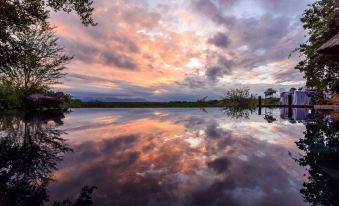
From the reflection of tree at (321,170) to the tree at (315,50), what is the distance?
47.4 feet

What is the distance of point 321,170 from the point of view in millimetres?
2979

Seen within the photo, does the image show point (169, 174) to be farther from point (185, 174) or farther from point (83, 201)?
point (83, 201)

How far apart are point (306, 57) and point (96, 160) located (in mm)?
19589

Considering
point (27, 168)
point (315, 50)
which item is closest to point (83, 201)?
point (27, 168)

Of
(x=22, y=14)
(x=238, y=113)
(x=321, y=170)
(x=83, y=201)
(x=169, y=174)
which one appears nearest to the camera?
A: (x=83, y=201)

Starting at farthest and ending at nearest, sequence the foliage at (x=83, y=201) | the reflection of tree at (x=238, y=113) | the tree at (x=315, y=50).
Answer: the tree at (x=315, y=50), the reflection of tree at (x=238, y=113), the foliage at (x=83, y=201)

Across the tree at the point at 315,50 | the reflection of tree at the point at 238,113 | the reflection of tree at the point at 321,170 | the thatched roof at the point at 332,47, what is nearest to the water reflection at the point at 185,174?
the reflection of tree at the point at 321,170

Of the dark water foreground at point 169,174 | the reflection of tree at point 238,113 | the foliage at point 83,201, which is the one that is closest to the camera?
the foliage at point 83,201

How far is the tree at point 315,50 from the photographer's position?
1700cm

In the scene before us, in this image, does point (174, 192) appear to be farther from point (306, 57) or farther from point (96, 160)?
point (306, 57)

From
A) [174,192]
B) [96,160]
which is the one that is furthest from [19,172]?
[174,192]

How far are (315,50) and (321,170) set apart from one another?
54.0 feet

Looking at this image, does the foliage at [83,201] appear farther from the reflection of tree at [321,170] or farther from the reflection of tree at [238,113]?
the reflection of tree at [238,113]

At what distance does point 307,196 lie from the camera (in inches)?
82.4
